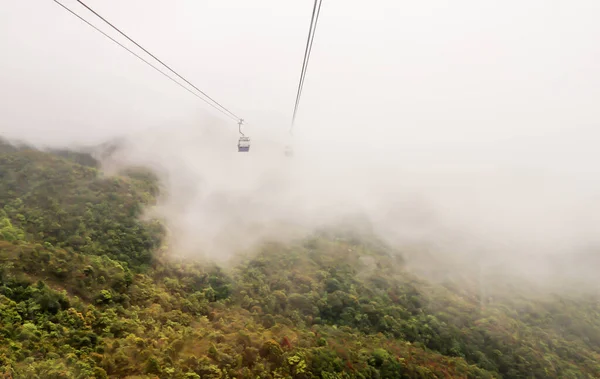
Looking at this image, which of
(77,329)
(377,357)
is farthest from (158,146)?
(377,357)

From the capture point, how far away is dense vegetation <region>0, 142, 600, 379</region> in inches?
671

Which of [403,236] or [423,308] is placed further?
[403,236]

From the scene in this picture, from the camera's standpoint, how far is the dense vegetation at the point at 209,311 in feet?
55.9

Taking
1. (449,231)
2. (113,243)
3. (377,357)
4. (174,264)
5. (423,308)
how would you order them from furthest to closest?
(449,231) → (423,308) → (174,264) → (113,243) → (377,357)

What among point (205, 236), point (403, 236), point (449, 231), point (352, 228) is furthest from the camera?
point (449, 231)

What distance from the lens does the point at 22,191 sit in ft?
105

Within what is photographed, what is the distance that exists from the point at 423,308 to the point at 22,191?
156ft

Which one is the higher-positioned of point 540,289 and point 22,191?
point 22,191

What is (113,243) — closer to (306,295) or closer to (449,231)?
(306,295)

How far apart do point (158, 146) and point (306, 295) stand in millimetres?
62114

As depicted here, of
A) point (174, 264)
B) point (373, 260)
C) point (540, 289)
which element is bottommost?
point (540, 289)

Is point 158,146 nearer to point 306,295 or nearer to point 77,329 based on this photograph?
point 306,295

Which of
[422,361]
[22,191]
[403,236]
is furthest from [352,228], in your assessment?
[22,191]

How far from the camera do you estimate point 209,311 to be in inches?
1022
